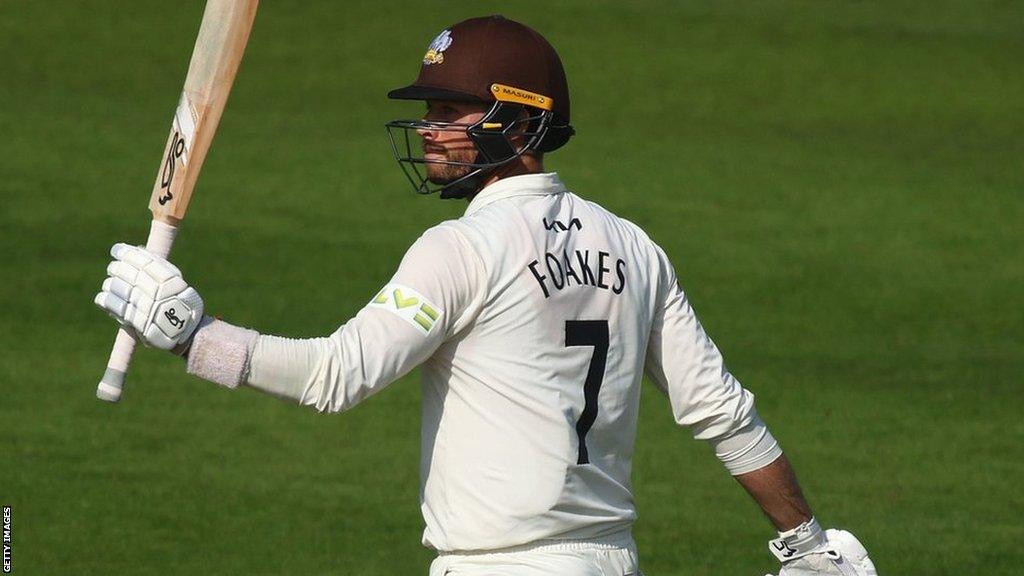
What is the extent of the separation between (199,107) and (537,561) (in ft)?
4.56

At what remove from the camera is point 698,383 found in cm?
441

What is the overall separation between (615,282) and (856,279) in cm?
970

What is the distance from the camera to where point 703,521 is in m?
8.56

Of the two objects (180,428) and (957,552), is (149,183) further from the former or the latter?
(957,552)

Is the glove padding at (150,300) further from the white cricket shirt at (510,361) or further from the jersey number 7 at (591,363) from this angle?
the jersey number 7 at (591,363)

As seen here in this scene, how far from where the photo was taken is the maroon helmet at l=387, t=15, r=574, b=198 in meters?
4.33

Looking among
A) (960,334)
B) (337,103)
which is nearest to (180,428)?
(960,334)

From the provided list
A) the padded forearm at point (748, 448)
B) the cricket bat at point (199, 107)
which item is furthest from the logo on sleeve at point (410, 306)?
the padded forearm at point (748, 448)

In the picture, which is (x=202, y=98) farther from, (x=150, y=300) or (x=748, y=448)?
(x=748, y=448)

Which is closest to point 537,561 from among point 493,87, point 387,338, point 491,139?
point 387,338

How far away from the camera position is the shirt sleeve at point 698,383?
14.5ft

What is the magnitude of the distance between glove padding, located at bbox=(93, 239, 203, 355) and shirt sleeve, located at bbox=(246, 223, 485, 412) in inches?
6.7

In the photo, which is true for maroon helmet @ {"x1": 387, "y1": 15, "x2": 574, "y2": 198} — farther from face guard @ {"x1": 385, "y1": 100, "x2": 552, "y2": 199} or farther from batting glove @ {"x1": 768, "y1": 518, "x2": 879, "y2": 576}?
batting glove @ {"x1": 768, "y1": 518, "x2": 879, "y2": 576}

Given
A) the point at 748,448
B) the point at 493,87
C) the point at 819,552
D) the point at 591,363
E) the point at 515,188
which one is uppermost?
the point at 493,87
